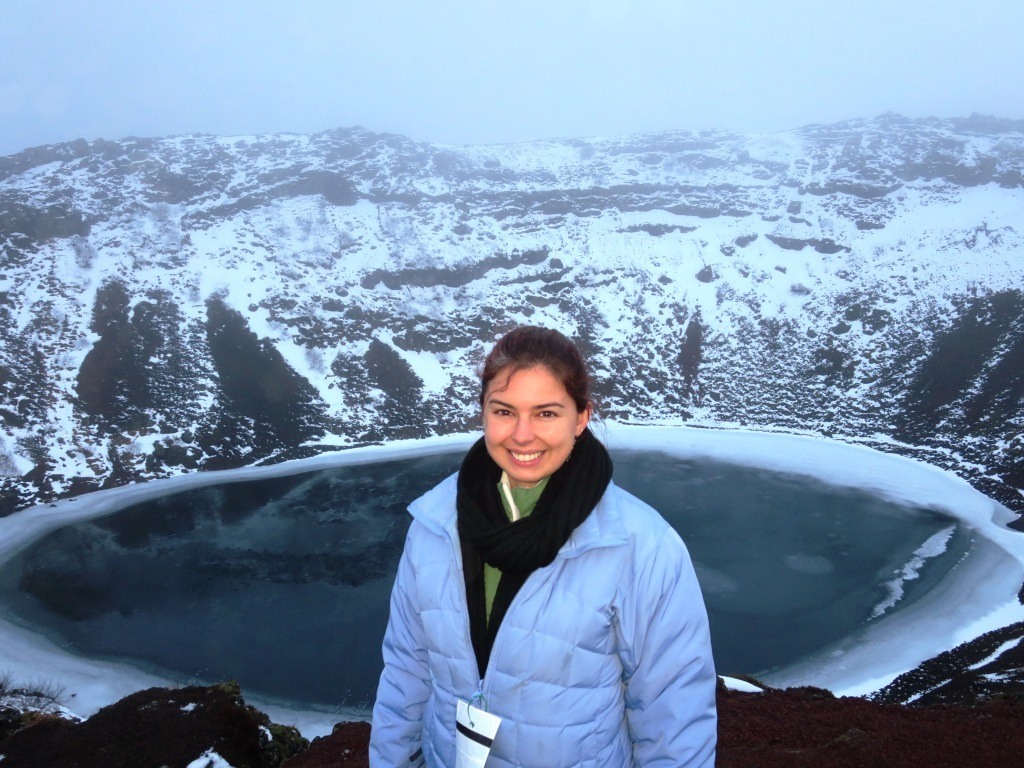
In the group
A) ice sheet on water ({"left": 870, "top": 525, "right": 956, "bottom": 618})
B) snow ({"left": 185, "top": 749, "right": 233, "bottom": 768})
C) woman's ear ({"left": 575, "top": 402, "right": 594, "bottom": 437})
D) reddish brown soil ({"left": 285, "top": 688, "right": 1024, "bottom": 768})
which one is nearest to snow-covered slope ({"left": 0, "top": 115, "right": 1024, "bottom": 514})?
ice sheet on water ({"left": 870, "top": 525, "right": 956, "bottom": 618})

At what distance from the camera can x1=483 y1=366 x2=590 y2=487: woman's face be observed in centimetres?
267

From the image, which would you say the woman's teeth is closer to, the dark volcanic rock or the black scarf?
the black scarf

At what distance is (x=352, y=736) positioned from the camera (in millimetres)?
15250

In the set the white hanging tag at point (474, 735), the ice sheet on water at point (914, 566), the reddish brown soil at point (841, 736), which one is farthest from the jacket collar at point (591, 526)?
the ice sheet on water at point (914, 566)

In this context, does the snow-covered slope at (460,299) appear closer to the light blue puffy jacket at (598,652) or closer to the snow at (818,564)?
the snow at (818,564)

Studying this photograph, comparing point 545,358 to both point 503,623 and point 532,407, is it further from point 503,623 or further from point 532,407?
point 503,623

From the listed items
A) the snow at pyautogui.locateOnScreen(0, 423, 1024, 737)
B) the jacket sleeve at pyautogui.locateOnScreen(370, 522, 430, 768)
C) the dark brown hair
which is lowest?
the snow at pyautogui.locateOnScreen(0, 423, 1024, 737)

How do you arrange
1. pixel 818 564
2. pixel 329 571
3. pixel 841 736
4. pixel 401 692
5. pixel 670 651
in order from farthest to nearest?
pixel 818 564 → pixel 329 571 → pixel 841 736 → pixel 401 692 → pixel 670 651

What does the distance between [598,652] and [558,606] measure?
1.02ft

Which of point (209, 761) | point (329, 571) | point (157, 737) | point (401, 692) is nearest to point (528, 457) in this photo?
point (401, 692)

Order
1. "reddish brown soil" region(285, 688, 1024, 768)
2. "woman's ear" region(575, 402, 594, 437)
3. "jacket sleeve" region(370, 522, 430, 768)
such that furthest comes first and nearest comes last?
"reddish brown soil" region(285, 688, 1024, 768) < "jacket sleeve" region(370, 522, 430, 768) < "woman's ear" region(575, 402, 594, 437)

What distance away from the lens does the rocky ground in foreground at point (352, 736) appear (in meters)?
11.8

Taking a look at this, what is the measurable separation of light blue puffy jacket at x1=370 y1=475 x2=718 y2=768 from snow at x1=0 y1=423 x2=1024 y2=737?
1.23m

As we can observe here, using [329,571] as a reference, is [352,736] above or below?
above
